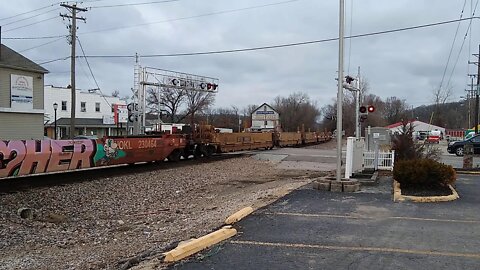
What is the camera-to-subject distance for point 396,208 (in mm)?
10445

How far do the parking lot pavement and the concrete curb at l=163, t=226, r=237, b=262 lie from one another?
154 millimetres

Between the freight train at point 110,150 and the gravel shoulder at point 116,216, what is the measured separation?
4.19ft

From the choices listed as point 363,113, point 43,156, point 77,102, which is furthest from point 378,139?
point 77,102

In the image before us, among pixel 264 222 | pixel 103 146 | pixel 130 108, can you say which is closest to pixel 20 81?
pixel 130 108

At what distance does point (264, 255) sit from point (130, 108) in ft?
96.1

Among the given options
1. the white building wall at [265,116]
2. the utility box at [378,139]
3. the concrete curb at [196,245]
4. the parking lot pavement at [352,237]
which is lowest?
the parking lot pavement at [352,237]

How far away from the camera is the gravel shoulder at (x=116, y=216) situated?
309 inches

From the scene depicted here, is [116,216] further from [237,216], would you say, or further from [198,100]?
[198,100]

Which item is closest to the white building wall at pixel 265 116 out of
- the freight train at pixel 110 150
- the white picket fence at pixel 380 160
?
the freight train at pixel 110 150

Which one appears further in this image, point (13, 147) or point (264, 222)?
point (13, 147)

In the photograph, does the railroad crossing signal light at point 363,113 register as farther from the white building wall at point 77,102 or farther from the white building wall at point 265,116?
the white building wall at point 77,102

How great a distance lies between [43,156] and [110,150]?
181 inches

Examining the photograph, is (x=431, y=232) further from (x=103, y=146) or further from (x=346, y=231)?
(x=103, y=146)

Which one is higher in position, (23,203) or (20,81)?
(20,81)
